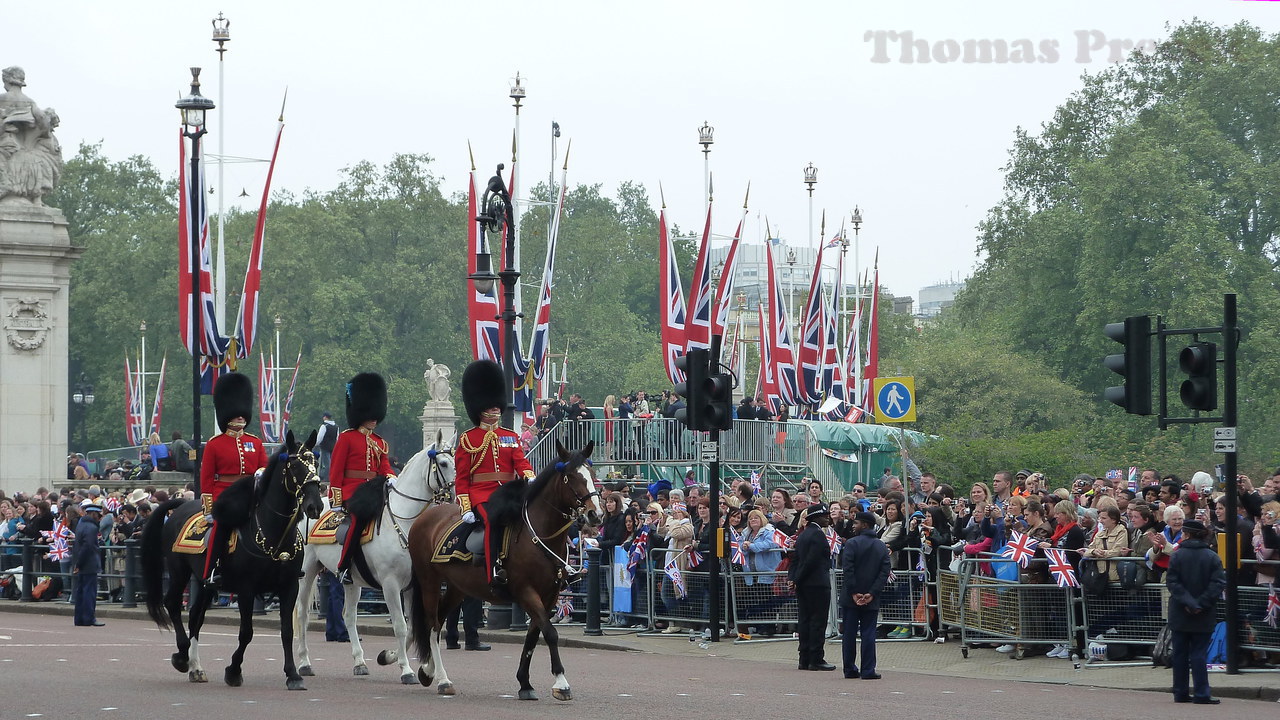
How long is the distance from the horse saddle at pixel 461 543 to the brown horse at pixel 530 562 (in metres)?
0.06

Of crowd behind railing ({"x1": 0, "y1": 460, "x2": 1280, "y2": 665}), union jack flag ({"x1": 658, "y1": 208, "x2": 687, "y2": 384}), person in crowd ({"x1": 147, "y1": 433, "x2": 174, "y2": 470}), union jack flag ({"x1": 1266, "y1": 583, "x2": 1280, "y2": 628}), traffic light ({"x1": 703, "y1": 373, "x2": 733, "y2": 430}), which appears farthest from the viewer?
person in crowd ({"x1": 147, "y1": 433, "x2": 174, "y2": 470})

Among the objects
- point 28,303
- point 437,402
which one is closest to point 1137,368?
point 28,303

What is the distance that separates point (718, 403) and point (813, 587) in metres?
2.81

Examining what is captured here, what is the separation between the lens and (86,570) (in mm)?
24406

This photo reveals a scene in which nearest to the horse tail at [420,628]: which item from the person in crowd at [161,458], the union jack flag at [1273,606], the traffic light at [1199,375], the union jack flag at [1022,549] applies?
the union jack flag at [1022,549]

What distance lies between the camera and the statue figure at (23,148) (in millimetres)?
35156

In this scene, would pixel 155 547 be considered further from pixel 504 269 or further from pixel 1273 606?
pixel 1273 606

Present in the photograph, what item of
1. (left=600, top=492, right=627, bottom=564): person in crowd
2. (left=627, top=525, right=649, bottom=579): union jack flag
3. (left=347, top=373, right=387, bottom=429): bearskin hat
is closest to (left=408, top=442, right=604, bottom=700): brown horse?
(left=347, top=373, right=387, bottom=429): bearskin hat

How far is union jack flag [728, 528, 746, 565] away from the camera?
21422 mm

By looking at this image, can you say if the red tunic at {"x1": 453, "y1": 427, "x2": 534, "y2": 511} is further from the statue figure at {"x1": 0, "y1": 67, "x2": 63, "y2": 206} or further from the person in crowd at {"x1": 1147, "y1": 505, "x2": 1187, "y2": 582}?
the statue figure at {"x1": 0, "y1": 67, "x2": 63, "y2": 206}

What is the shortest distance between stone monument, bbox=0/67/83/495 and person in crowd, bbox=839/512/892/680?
2253 cm

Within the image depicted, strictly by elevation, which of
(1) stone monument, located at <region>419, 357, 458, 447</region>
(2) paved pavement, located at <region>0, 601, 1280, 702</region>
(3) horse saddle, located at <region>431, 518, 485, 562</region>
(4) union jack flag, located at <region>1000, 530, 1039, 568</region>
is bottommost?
(2) paved pavement, located at <region>0, 601, 1280, 702</region>

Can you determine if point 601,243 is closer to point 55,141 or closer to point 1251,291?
point 1251,291

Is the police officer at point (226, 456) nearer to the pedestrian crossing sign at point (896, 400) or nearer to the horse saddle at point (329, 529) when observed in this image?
the horse saddle at point (329, 529)
